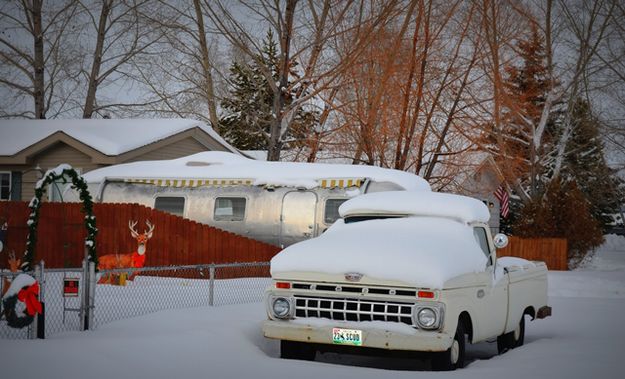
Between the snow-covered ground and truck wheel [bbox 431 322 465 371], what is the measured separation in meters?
0.15

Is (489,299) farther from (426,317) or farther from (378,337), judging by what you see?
(378,337)

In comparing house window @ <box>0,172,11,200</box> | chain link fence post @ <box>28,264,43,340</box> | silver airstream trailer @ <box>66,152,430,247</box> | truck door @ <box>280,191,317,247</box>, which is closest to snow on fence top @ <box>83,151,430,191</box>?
silver airstream trailer @ <box>66,152,430,247</box>

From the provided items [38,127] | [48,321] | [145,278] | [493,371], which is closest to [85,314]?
[48,321]

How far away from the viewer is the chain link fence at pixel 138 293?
1065 cm

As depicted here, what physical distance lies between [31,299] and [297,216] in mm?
11255

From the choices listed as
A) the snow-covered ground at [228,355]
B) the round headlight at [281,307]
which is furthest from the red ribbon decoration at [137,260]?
the round headlight at [281,307]

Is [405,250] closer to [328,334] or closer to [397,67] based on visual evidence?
[328,334]

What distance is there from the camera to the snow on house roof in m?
26.1

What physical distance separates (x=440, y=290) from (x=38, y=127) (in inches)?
968

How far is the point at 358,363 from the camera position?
9789 millimetres

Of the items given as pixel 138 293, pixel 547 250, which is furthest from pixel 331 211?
pixel 547 250

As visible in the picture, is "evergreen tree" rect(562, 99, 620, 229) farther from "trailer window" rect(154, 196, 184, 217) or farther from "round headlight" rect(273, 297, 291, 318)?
"round headlight" rect(273, 297, 291, 318)

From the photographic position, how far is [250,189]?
20812mm

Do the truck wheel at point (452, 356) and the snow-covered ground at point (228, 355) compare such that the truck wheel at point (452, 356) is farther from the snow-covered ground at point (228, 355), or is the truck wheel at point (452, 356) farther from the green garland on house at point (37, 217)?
the green garland on house at point (37, 217)
